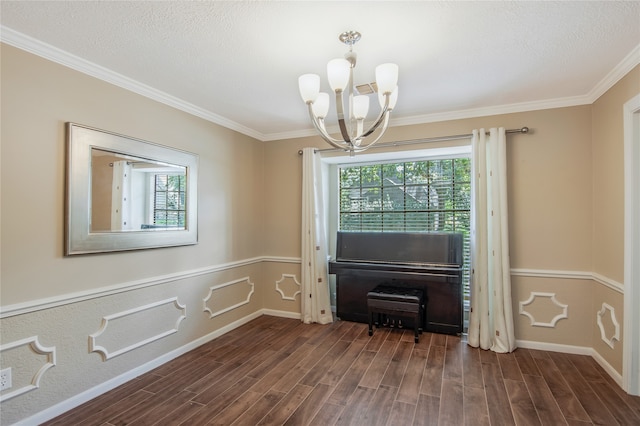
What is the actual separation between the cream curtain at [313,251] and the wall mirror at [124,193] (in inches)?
53.4

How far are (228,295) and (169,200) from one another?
4.47 feet

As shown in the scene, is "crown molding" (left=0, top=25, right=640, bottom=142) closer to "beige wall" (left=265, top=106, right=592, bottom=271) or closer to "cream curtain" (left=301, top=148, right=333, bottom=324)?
"beige wall" (left=265, top=106, right=592, bottom=271)

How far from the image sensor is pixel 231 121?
3.72 metres

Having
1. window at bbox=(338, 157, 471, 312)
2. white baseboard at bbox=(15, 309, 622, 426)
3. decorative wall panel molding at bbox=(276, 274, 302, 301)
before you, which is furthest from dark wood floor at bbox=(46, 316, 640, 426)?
window at bbox=(338, 157, 471, 312)

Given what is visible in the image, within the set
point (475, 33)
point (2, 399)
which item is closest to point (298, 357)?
point (2, 399)

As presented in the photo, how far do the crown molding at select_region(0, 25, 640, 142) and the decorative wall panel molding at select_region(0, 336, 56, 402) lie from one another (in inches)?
72.0

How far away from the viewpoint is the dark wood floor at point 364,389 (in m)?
2.09

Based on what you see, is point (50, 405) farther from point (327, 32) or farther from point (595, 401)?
point (595, 401)

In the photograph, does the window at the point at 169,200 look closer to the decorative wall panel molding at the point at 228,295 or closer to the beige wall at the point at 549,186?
the decorative wall panel molding at the point at 228,295

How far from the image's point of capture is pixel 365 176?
433 cm

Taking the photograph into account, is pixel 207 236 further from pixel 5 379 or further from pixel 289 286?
pixel 5 379

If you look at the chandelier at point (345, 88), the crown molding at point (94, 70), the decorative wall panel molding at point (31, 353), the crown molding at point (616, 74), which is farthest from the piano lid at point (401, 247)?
the decorative wall panel molding at point (31, 353)

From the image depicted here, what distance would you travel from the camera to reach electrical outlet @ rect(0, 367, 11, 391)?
6.14 ft

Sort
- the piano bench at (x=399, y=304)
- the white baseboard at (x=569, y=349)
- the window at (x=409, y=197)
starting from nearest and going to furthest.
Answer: the white baseboard at (x=569, y=349)
the piano bench at (x=399, y=304)
the window at (x=409, y=197)
